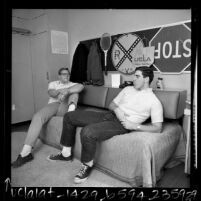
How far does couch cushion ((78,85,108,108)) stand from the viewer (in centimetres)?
224

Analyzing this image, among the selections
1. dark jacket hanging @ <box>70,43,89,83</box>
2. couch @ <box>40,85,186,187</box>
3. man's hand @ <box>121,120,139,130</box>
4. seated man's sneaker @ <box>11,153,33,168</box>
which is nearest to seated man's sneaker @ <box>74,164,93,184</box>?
couch @ <box>40,85,186,187</box>

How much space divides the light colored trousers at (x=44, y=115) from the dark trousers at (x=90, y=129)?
33cm

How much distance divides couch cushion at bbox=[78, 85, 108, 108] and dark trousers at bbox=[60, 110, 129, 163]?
0.48 meters

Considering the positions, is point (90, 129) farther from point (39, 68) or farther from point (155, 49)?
point (39, 68)

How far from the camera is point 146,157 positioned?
130 cm

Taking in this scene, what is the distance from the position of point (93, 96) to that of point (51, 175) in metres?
1.09

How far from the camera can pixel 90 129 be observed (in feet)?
4.83

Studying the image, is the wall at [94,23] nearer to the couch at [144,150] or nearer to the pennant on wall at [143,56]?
the pennant on wall at [143,56]

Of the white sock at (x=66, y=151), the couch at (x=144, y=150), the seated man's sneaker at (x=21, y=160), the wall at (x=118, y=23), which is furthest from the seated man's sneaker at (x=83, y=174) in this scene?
the wall at (x=118, y=23)

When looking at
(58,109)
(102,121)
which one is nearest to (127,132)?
(102,121)

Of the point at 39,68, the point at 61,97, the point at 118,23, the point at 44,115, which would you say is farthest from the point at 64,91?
the point at 118,23

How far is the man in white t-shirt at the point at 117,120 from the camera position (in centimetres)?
146
